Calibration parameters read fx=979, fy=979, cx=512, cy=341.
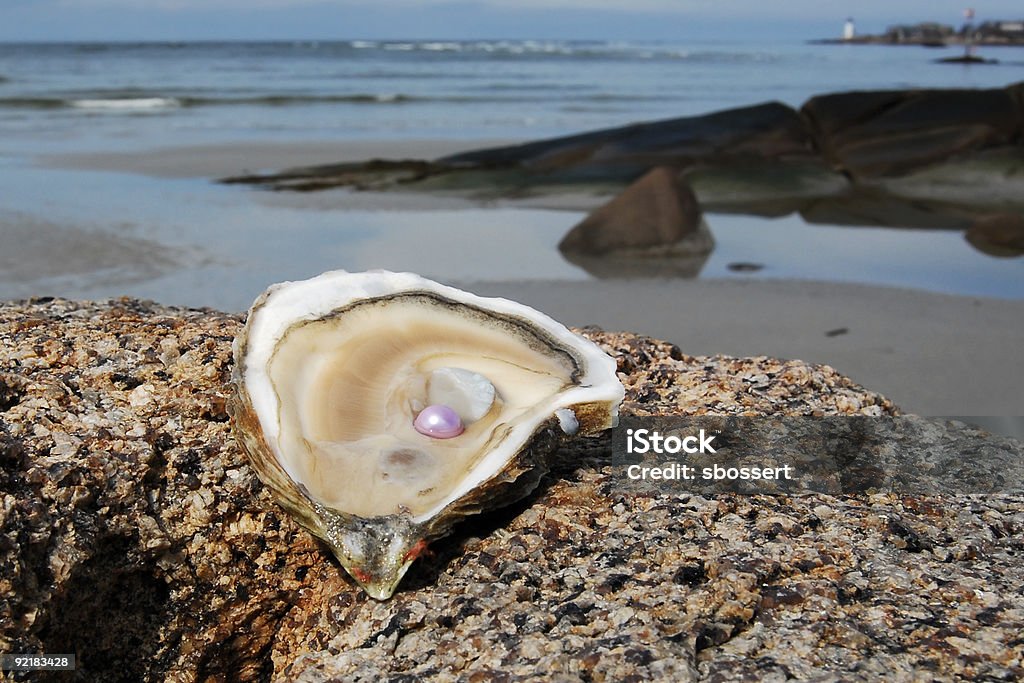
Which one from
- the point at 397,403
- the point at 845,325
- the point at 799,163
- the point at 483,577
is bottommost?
the point at 799,163

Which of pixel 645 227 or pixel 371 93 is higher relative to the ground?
pixel 645 227

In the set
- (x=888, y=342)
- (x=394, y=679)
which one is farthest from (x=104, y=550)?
(x=888, y=342)

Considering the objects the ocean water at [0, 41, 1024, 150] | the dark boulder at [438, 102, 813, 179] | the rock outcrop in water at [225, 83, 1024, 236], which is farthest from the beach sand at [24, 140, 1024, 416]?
the ocean water at [0, 41, 1024, 150]

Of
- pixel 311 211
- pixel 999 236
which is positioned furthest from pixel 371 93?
pixel 999 236

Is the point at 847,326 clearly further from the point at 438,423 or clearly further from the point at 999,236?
the point at 438,423

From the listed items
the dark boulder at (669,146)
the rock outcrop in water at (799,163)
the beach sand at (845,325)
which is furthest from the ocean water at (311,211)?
the dark boulder at (669,146)

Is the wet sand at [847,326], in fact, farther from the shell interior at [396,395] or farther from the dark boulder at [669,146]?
the dark boulder at [669,146]
